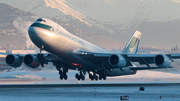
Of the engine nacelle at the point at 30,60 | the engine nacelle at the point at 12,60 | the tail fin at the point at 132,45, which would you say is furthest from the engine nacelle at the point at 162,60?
the engine nacelle at the point at 12,60

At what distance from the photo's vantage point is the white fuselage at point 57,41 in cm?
3562

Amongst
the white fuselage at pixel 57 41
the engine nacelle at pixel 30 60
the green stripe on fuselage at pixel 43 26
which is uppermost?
the green stripe on fuselage at pixel 43 26

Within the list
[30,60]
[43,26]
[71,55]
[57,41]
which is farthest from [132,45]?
[43,26]

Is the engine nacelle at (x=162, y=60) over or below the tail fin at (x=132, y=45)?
below

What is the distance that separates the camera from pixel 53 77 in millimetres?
Result: 66625

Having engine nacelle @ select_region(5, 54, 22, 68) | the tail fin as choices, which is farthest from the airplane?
the tail fin

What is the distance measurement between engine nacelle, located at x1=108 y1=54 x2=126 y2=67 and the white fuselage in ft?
13.2

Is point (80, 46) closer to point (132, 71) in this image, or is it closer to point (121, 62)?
point (121, 62)

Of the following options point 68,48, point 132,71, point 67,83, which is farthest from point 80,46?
point 67,83

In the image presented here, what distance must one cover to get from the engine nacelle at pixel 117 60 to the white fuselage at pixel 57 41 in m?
4.01

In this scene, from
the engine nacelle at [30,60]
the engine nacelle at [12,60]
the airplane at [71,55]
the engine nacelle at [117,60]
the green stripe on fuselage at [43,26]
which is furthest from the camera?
the engine nacelle at [12,60]

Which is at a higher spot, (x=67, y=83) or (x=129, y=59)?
(x=129, y=59)

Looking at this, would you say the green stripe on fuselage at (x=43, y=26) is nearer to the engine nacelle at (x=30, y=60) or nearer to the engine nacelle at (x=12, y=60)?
the engine nacelle at (x=30, y=60)

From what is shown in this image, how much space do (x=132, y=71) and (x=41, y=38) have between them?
24.8 meters
